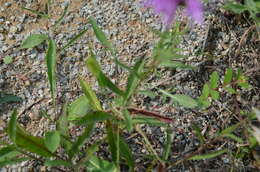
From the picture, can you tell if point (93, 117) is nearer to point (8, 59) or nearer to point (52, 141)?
point (52, 141)

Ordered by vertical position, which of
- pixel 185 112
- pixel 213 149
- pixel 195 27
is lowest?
pixel 213 149

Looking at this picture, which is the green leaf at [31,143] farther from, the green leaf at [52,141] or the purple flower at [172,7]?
the purple flower at [172,7]

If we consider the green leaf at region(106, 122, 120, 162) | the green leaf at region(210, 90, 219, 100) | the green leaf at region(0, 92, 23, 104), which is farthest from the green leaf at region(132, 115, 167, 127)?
the green leaf at region(0, 92, 23, 104)

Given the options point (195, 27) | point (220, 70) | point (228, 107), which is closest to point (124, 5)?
point (195, 27)

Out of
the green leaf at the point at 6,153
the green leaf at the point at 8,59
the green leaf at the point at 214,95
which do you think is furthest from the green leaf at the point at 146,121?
the green leaf at the point at 8,59

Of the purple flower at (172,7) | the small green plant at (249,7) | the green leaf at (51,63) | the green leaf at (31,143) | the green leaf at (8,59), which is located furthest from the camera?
the green leaf at (8,59)

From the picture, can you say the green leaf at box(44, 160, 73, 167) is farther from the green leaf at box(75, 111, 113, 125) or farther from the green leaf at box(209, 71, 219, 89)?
the green leaf at box(209, 71, 219, 89)

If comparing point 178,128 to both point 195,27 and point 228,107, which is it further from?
point 195,27

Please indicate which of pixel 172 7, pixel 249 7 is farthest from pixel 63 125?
pixel 249 7
